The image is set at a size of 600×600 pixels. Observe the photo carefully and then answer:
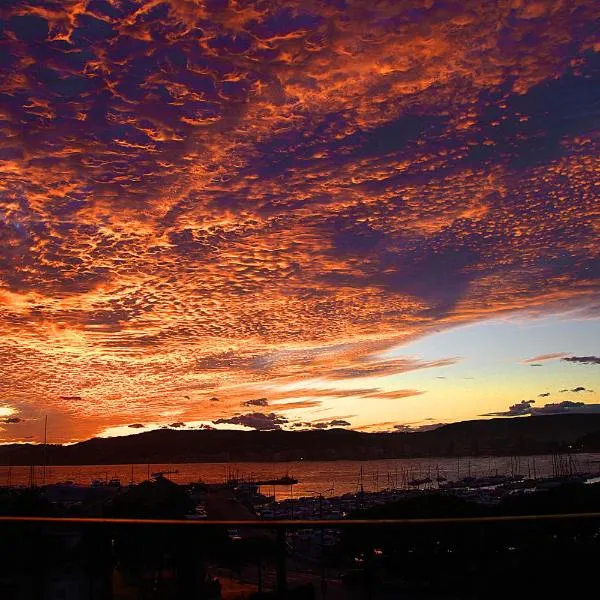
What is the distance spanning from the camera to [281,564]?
11.0 ft

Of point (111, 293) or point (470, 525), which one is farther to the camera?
point (111, 293)

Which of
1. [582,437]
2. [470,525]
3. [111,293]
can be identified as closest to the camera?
[470,525]

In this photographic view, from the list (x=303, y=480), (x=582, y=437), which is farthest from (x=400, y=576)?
(x=303, y=480)

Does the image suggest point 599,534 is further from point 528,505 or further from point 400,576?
point 528,505

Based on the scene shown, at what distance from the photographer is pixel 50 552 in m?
3.68

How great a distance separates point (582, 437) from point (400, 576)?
119 metres

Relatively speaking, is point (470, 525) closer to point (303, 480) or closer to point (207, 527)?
point (207, 527)

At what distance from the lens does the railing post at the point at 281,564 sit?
3.33m

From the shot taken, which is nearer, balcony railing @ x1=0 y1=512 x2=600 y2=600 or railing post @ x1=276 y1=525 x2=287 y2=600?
balcony railing @ x1=0 y1=512 x2=600 y2=600

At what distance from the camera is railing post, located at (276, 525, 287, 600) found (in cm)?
333

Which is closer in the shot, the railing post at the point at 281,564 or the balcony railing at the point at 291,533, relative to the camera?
the balcony railing at the point at 291,533

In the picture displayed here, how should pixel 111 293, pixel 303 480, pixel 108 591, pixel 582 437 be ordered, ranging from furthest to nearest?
1. pixel 303 480
2. pixel 582 437
3. pixel 111 293
4. pixel 108 591

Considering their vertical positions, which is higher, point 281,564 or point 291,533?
point 291,533

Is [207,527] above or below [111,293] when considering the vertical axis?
below
